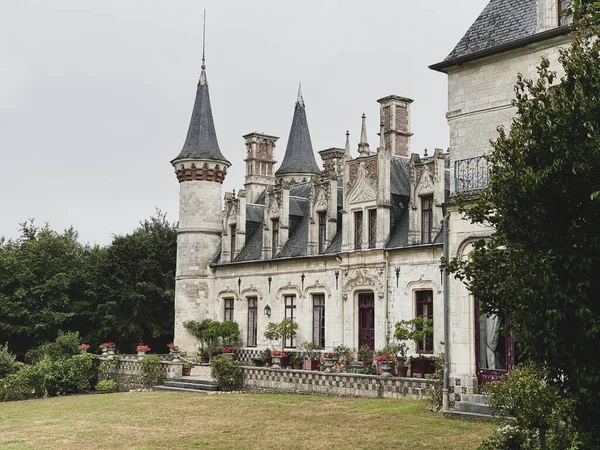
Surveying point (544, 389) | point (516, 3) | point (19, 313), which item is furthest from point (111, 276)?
point (544, 389)

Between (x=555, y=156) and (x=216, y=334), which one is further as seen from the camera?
(x=216, y=334)

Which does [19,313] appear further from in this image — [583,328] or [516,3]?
[583,328]

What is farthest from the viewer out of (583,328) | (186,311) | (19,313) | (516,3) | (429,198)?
(19,313)

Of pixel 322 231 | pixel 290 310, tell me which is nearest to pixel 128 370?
pixel 290 310

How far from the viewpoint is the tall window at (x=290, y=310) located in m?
27.4

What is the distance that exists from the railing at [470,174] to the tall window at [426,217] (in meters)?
7.86

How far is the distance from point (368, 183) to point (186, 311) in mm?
9959

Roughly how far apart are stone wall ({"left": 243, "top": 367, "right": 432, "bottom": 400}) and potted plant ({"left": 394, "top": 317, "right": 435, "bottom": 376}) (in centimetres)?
233

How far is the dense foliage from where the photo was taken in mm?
33094

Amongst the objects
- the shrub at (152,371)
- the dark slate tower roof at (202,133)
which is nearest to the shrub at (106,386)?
the shrub at (152,371)

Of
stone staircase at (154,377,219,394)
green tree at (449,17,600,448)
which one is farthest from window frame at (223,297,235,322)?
green tree at (449,17,600,448)

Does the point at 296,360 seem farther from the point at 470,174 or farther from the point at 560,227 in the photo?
the point at 560,227

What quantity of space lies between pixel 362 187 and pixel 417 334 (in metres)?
5.69

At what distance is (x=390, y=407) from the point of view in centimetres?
1691
